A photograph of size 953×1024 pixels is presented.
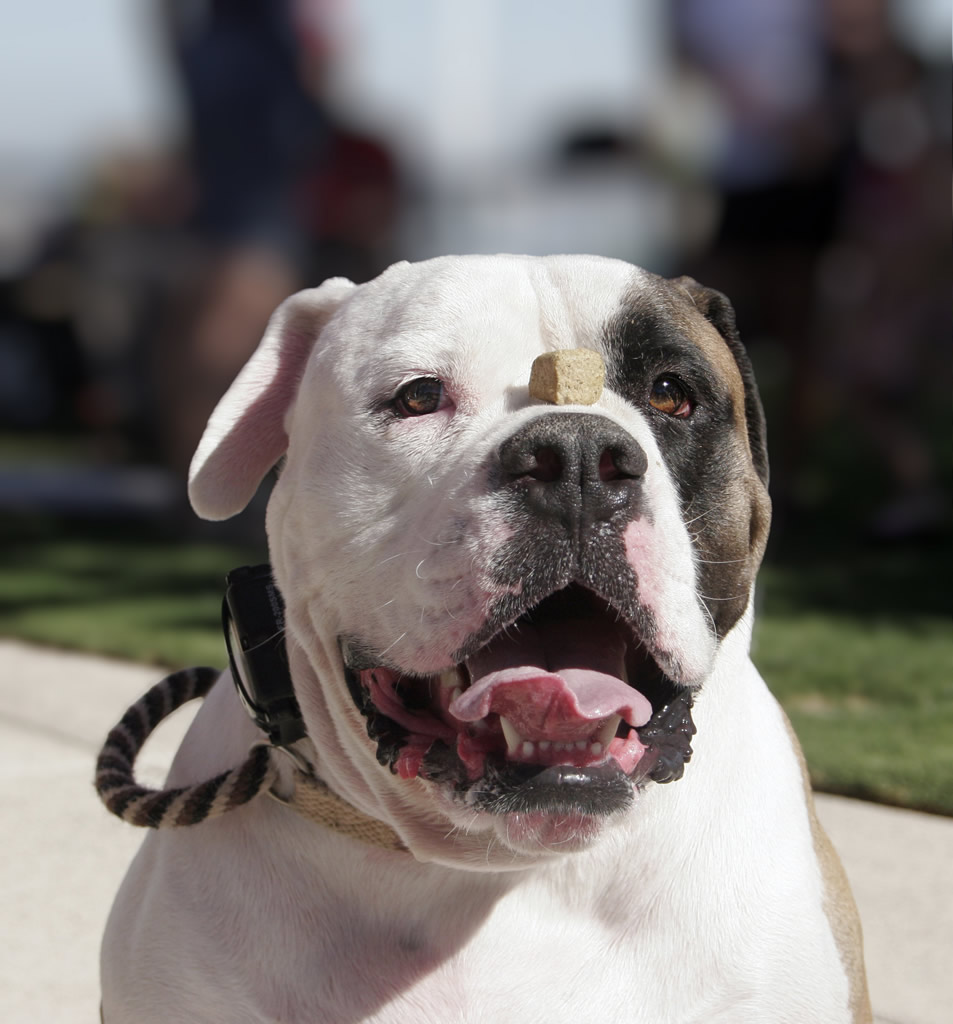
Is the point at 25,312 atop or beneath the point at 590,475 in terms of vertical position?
beneath

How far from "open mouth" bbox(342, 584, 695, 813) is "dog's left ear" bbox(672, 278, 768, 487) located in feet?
1.98

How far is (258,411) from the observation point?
272 centimetres

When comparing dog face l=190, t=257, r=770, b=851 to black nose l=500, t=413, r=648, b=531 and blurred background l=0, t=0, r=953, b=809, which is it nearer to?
black nose l=500, t=413, r=648, b=531

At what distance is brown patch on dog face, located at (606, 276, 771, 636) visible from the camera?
2.42 m

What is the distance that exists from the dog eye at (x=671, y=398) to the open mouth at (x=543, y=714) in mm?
377

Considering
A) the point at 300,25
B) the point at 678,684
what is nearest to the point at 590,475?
the point at 678,684

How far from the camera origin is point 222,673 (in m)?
2.88

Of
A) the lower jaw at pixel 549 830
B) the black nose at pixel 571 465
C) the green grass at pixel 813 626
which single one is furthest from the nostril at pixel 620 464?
the green grass at pixel 813 626

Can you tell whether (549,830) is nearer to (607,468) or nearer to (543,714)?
(543,714)

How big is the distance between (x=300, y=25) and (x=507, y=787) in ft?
25.2

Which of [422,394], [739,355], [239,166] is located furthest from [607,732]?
[239,166]

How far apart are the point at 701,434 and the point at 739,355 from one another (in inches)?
12.5

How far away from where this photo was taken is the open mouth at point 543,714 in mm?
2111

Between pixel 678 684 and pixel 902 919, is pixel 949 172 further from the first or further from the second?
pixel 678 684
